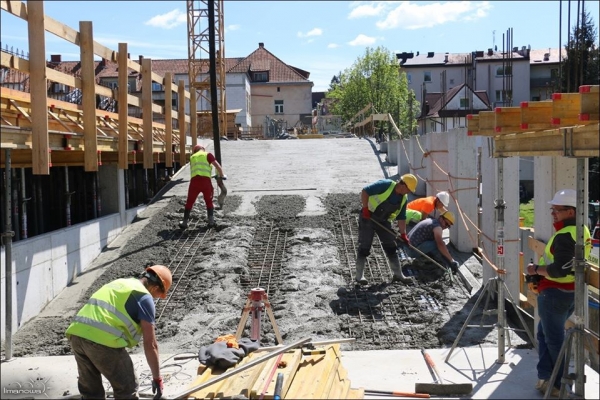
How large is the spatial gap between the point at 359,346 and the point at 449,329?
3.73ft

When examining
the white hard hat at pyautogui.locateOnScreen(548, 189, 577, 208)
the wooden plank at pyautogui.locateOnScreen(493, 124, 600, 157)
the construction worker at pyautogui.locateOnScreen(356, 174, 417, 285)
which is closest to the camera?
the wooden plank at pyautogui.locateOnScreen(493, 124, 600, 157)

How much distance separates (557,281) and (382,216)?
14.1ft

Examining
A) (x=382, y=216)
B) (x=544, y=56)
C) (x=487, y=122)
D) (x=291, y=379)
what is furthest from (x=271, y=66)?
(x=291, y=379)

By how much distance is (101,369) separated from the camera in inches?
210

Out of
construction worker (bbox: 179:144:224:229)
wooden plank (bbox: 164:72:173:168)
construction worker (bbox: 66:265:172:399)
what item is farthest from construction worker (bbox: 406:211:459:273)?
wooden plank (bbox: 164:72:173:168)

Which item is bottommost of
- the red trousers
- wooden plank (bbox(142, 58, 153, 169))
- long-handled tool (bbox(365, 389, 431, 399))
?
long-handled tool (bbox(365, 389, 431, 399))

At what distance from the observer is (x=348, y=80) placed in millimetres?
67812

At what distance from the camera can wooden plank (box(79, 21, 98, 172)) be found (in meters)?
9.75

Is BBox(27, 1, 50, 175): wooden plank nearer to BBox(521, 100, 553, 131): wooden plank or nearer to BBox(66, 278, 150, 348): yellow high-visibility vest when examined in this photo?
BBox(66, 278, 150, 348): yellow high-visibility vest

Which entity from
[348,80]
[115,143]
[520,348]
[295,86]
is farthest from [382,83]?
[520,348]

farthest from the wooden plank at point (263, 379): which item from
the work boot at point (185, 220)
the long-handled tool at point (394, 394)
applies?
the work boot at point (185, 220)

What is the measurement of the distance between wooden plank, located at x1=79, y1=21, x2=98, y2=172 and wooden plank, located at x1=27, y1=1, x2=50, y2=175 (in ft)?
5.11

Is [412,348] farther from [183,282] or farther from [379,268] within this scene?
[183,282]

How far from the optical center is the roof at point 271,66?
68438 millimetres
